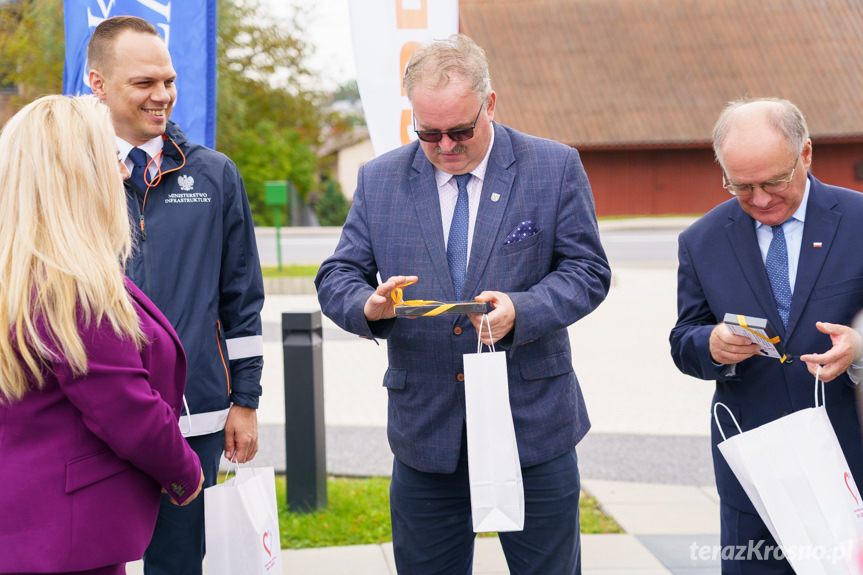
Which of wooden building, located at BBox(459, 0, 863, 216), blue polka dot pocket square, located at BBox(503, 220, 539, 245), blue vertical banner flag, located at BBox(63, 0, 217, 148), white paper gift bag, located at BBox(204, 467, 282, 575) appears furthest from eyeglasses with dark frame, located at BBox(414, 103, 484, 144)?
wooden building, located at BBox(459, 0, 863, 216)

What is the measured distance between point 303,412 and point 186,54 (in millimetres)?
1949

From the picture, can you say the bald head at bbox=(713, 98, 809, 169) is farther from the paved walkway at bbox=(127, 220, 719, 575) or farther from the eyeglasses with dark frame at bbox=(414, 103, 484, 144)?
the paved walkway at bbox=(127, 220, 719, 575)

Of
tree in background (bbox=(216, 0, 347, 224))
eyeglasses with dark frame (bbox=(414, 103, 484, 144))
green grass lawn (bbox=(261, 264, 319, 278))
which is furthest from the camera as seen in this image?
tree in background (bbox=(216, 0, 347, 224))

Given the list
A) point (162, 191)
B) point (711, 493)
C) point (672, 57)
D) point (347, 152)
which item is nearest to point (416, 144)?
point (162, 191)

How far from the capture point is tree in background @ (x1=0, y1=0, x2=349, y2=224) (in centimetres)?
2386

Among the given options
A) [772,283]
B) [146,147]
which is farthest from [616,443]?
[146,147]

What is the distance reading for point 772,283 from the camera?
271 centimetres

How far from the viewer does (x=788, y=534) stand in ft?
7.82

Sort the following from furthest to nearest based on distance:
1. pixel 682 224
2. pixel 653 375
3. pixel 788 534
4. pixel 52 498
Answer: pixel 682 224 → pixel 653 375 → pixel 788 534 → pixel 52 498

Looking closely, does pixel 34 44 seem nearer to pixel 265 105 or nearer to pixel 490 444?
pixel 265 105

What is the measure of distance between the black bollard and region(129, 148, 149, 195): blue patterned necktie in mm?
1995

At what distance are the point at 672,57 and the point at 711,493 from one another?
31.2 m

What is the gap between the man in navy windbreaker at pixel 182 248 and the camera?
115 inches

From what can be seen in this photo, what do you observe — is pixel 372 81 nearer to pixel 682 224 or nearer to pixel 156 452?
pixel 156 452
